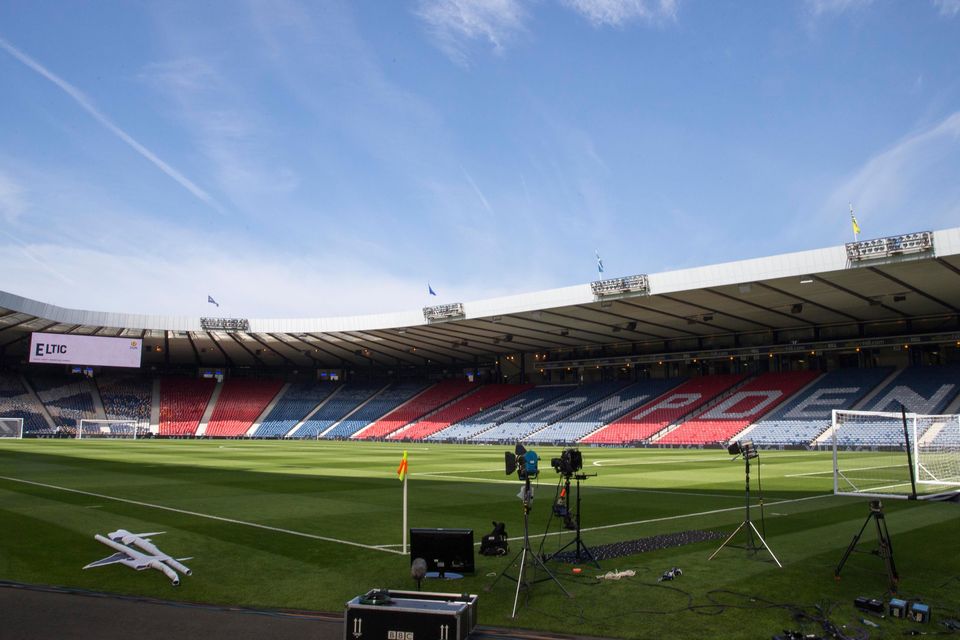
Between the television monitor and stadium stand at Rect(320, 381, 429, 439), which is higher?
stadium stand at Rect(320, 381, 429, 439)

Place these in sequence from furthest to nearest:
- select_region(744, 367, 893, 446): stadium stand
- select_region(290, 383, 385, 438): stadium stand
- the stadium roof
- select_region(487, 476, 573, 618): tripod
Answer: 1. select_region(290, 383, 385, 438): stadium stand
2. select_region(744, 367, 893, 446): stadium stand
3. the stadium roof
4. select_region(487, 476, 573, 618): tripod

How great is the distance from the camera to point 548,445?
165 feet

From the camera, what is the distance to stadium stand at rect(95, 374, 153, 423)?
68062 millimetres

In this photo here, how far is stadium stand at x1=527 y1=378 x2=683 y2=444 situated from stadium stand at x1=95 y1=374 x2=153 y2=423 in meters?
42.7

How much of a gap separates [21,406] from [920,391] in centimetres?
7447

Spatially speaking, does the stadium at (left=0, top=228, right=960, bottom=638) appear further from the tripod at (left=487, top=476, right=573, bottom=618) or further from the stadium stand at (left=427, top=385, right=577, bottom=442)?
the stadium stand at (left=427, top=385, right=577, bottom=442)

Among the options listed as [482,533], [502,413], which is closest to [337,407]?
[502,413]

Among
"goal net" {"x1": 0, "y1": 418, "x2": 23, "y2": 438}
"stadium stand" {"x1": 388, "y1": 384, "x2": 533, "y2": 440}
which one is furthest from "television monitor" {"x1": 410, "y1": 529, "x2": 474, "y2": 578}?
"goal net" {"x1": 0, "y1": 418, "x2": 23, "y2": 438}

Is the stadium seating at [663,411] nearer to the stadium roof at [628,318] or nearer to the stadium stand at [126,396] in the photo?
the stadium roof at [628,318]

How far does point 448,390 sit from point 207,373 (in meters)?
29.0

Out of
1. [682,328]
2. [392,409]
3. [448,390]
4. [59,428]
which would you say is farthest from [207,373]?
[682,328]

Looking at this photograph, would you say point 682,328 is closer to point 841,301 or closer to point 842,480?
point 841,301

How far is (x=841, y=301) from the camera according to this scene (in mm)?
39781

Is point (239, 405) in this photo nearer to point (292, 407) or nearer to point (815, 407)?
point (292, 407)
